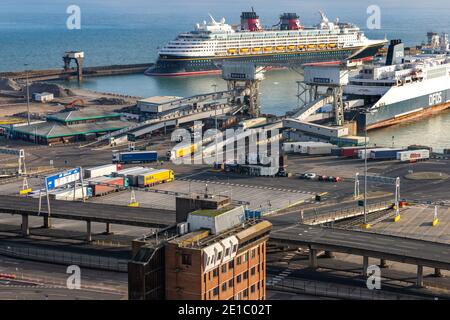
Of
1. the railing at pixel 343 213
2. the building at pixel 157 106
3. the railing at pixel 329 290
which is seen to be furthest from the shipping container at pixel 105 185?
the building at pixel 157 106

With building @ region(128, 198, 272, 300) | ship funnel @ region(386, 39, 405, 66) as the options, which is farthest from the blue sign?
ship funnel @ region(386, 39, 405, 66)

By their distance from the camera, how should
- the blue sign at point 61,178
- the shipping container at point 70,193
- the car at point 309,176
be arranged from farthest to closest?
1. the car at point 309,176
2. the shipping container at point 70,193
3. the blue sign at point 61,178

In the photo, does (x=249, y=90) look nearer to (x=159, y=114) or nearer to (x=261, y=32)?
(x=159, y=114)

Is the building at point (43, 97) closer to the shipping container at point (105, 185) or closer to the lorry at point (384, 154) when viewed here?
the shipping container at point (105, 185)

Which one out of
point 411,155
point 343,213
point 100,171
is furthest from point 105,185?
point 411,155

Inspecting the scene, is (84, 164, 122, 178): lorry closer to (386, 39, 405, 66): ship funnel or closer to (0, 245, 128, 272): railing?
(0, 245, 128, 272): railing

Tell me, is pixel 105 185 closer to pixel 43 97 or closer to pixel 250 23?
pixel 43 97
